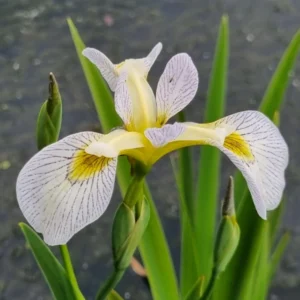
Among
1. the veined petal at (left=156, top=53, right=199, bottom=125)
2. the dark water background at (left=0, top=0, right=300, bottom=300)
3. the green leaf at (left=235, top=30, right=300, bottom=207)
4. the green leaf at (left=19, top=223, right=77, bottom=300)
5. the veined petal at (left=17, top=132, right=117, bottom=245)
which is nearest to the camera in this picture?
Answer: the veined petal at (left=17, top=132, right=117, bottom=245)

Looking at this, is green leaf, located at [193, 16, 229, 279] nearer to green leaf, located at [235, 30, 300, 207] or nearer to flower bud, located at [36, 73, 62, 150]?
green leaf, located at [235, 30, 300, 207]

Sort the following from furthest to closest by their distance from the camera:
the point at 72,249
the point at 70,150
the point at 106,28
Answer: the point at 106,28
the point at 72,249
the point at 70,150

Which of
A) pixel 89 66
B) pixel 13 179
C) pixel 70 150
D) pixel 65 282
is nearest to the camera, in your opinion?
pixel 70 150

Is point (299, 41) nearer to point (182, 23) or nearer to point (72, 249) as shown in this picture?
point (72, 249)

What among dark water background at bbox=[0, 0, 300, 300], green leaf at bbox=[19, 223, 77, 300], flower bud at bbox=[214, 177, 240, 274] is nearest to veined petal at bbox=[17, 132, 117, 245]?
flower bud at bbox=[214, 177, 240, 274]

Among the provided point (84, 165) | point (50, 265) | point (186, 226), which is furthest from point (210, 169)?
point (84, 165)

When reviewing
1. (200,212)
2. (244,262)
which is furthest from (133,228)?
(200,212)

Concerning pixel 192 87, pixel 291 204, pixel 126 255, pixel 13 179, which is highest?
pixel 192 87
